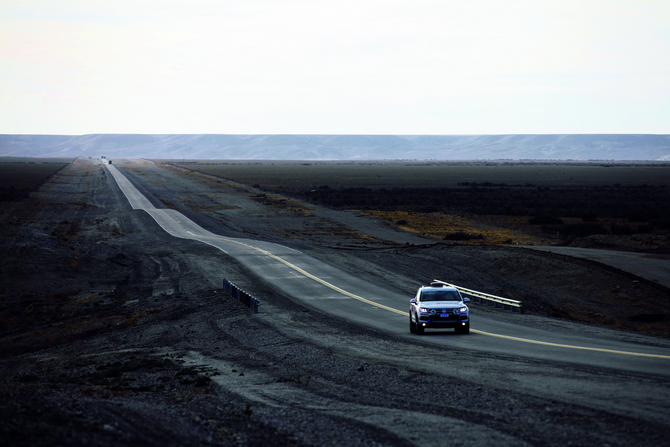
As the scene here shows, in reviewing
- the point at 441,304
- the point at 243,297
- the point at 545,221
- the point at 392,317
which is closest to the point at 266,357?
the point at 441,304

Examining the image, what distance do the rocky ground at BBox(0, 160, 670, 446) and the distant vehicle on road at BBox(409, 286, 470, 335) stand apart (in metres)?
1.24

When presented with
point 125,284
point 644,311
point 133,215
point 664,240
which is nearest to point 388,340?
point 644,311

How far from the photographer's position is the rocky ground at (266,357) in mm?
10609

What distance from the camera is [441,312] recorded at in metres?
20.2

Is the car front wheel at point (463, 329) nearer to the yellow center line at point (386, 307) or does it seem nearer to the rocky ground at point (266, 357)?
the yellow center line at point (386, 307)

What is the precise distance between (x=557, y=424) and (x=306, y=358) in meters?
8.55

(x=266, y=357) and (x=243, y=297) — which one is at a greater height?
(x=266, y=357)

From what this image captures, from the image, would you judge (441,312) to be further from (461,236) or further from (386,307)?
(461,236)

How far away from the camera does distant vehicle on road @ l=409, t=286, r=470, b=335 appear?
2016 centimetres

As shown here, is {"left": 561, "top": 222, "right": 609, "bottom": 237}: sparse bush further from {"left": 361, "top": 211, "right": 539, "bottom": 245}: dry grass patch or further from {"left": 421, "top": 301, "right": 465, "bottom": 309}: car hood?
{"left": 421, "top": 301, "right": 465, "bottom": 309}: car hood

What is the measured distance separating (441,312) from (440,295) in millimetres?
732

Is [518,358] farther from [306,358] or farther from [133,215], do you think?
[133,215]

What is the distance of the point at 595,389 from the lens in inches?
500

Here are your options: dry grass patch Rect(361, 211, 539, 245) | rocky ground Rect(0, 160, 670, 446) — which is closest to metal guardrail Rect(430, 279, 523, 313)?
rocky ground Rect(0, 160, 670, 446)
